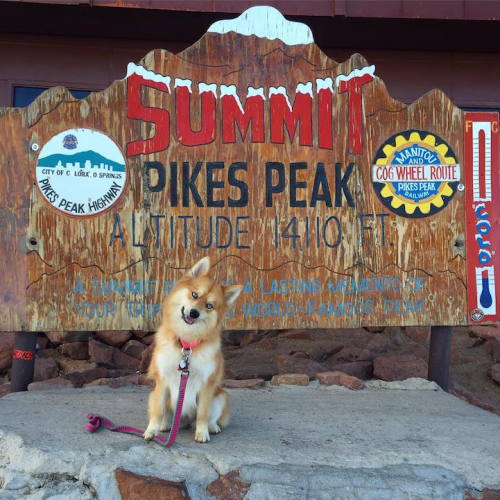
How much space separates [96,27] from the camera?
6566mm

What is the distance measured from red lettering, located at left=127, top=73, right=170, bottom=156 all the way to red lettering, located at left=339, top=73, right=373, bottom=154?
5.01 feet

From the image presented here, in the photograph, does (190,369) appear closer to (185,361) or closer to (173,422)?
(185,361)

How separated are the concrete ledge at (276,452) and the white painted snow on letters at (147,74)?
8.39ft

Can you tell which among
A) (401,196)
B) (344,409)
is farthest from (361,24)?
(344,409)

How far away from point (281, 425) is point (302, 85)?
9.12 ft

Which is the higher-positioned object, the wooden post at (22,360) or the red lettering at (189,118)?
the red lettering at (189,118)

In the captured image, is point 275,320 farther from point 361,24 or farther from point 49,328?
point 361,24

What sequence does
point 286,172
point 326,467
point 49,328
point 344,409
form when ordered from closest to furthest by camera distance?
point 326,467 < point 344,409 < point 49,328 < point 286,172

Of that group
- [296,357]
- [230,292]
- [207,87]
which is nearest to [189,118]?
[207,87]

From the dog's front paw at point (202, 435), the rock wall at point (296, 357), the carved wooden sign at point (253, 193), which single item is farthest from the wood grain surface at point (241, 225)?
the dog's front paw at point (202, 435)

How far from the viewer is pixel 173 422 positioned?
2.99 meters

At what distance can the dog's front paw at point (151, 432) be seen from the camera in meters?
3.02

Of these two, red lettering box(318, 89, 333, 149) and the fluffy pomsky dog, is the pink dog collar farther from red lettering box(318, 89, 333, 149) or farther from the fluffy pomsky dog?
red lettering box(318, 89, 333, 149)

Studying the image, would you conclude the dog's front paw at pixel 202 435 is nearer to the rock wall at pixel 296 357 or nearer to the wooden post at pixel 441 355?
the rock wall at pixel 296 357
